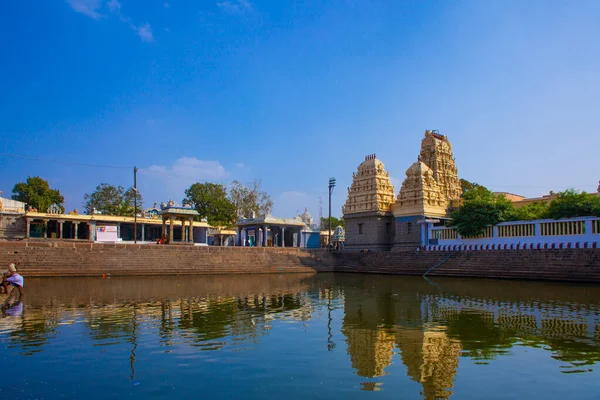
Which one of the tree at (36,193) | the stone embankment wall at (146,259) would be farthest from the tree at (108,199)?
the stone embankment wall at (146,259)

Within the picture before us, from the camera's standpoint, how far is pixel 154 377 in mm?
7887

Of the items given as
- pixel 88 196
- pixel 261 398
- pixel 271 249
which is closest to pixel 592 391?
pixel 261 398

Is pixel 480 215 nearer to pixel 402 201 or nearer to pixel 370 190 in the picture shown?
pixel 402 201

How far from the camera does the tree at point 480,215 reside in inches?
1347

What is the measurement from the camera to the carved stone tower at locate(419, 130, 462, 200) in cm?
4922

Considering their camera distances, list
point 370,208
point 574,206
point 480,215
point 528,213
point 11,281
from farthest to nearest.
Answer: point 370,208, point 528,213, point 480,215, point 574,206, point 11,281

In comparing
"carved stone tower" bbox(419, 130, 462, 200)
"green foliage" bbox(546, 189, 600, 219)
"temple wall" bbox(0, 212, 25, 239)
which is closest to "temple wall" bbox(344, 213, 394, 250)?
"carved stone tower" bbox(419, 130, 462, 200)

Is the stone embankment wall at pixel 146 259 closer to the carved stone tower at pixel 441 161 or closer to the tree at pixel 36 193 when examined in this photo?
the carved stone tower at pixel 441 161

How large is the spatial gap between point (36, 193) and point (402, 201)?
4608 cm

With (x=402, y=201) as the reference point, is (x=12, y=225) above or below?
below

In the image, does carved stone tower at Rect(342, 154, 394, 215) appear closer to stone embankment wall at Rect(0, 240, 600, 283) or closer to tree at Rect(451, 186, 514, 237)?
stone embankment wall at Rect(0, 240, 600, 283)

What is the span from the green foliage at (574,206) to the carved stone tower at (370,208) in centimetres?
1524

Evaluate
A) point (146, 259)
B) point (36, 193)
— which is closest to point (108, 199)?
point (36, 193)

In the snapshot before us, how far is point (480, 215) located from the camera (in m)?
34.5
